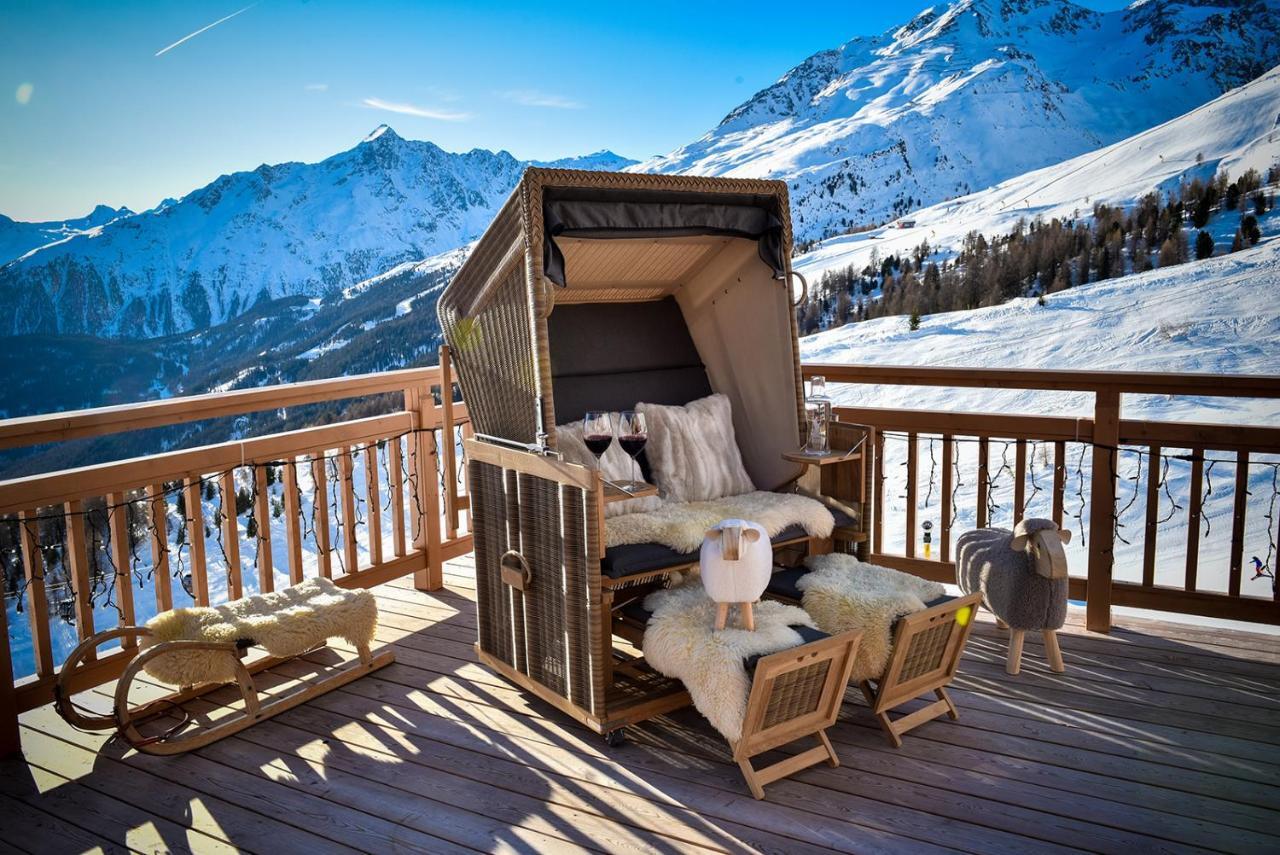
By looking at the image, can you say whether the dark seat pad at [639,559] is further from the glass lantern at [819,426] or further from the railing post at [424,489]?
the railing post at [424,489]

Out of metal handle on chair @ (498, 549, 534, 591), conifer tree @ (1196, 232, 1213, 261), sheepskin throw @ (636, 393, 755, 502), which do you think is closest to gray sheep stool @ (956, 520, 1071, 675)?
sheepskin throw @ (636, 393, 755, 502)

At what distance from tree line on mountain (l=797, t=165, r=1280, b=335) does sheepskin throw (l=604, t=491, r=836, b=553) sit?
5368 millimetres

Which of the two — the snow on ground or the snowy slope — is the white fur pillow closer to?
the snow on ground

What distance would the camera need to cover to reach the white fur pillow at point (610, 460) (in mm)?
3043

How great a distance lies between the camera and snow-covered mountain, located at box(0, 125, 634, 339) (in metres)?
42.7

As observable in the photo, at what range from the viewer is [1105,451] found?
10.9 ft

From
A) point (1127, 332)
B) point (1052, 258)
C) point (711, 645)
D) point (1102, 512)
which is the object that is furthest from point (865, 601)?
point (1052, 258)

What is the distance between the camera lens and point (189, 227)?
6272 centimetres

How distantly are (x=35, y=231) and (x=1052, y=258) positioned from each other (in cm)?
5153

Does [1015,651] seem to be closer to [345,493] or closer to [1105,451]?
[1105,451]

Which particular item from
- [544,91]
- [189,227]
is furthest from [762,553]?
[189,227]

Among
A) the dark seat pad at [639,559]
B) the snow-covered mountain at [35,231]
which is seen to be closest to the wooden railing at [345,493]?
the dark seat pad at [639,559]

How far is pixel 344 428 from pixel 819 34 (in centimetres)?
874

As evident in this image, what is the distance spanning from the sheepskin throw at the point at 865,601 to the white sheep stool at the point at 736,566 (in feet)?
1.20
